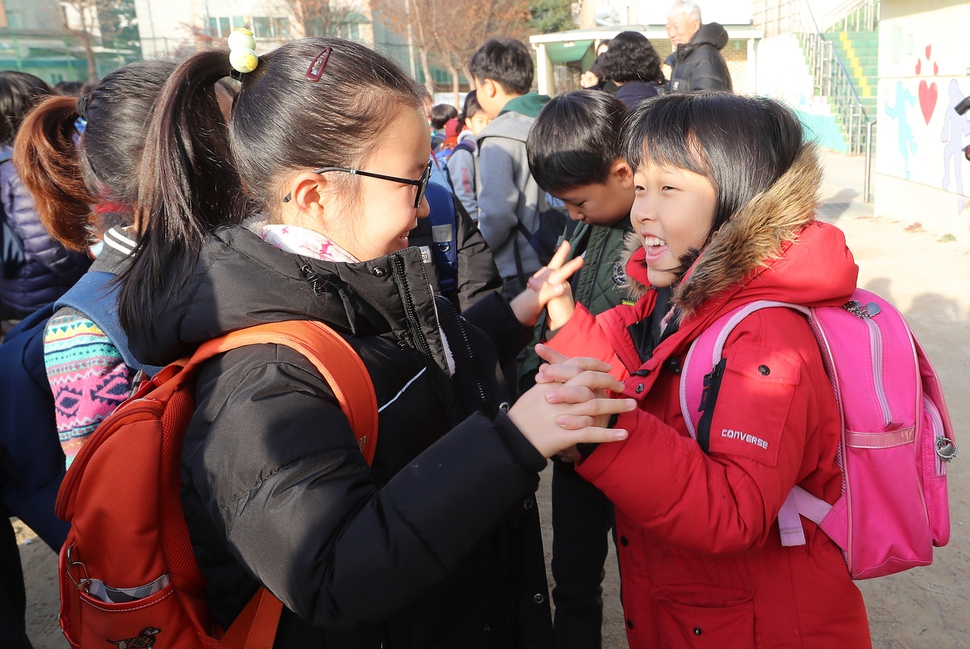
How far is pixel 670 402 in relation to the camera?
1.65 metres

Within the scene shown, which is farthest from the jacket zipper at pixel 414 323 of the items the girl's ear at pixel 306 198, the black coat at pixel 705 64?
the black coat at pixel 705 64

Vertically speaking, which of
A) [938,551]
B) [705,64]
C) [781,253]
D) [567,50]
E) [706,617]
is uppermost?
[567,50]

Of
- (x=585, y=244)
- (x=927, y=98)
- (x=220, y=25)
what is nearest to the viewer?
(x=585, y=244)

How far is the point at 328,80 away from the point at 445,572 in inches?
37.8

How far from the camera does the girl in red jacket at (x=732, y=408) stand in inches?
54.4

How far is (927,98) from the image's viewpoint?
8031 mm

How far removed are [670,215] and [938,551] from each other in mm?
2483

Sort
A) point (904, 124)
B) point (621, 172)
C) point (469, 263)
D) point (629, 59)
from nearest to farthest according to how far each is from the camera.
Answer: point (621, 172)
point (469, 263)
point (629, 59)
point (904, 124)

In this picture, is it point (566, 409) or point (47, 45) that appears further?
point (47, 45)

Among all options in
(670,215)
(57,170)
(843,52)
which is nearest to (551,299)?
(670,215)

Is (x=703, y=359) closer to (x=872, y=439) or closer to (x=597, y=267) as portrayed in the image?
(x=872, y=439)

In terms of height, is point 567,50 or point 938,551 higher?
point 567,50

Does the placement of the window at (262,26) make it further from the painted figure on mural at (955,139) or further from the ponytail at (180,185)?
the ponytail at (180,185)

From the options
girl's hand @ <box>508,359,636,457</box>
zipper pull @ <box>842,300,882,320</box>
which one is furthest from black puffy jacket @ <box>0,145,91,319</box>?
zipper pull @ <box>842,300,882,320</box>
